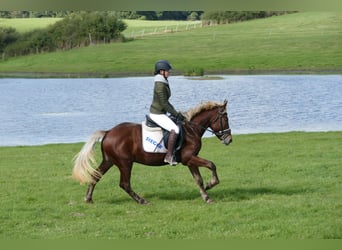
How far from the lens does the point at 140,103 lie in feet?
103

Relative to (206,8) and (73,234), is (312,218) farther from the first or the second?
(206,8)

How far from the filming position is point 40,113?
100 feet

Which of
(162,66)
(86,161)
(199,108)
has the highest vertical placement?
(162,66)

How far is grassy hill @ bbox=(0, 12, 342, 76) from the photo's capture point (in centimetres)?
4453

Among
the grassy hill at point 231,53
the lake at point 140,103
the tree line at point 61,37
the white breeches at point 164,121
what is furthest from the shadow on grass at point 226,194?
the grassy hill at point 231,53

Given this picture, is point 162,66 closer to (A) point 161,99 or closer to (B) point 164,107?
(A) point 161,99

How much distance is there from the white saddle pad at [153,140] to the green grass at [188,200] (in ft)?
2.85

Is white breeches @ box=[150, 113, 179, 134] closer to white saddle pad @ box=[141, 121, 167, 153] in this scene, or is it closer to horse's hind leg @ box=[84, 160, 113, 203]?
white saddle pad @ box=[141, 121, 167, 153]

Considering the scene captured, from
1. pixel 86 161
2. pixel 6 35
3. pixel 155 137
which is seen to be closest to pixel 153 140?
pixel 155 137

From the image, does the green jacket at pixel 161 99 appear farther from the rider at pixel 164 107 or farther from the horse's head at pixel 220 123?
the horse's head at pixel 220 123

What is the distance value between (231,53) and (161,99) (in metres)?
42.4

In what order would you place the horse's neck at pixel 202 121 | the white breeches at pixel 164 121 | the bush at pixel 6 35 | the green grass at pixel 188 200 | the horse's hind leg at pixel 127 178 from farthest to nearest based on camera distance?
the bush at pixel 6 35 → the horse's neck at pixel 202 121 → the horse's hind leg at pixel 127 178 → the white breeches at pixel 164 121 → the green grass at pixel 188 200

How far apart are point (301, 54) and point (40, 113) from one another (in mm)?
25291

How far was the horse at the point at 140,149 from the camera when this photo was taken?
9.22m
